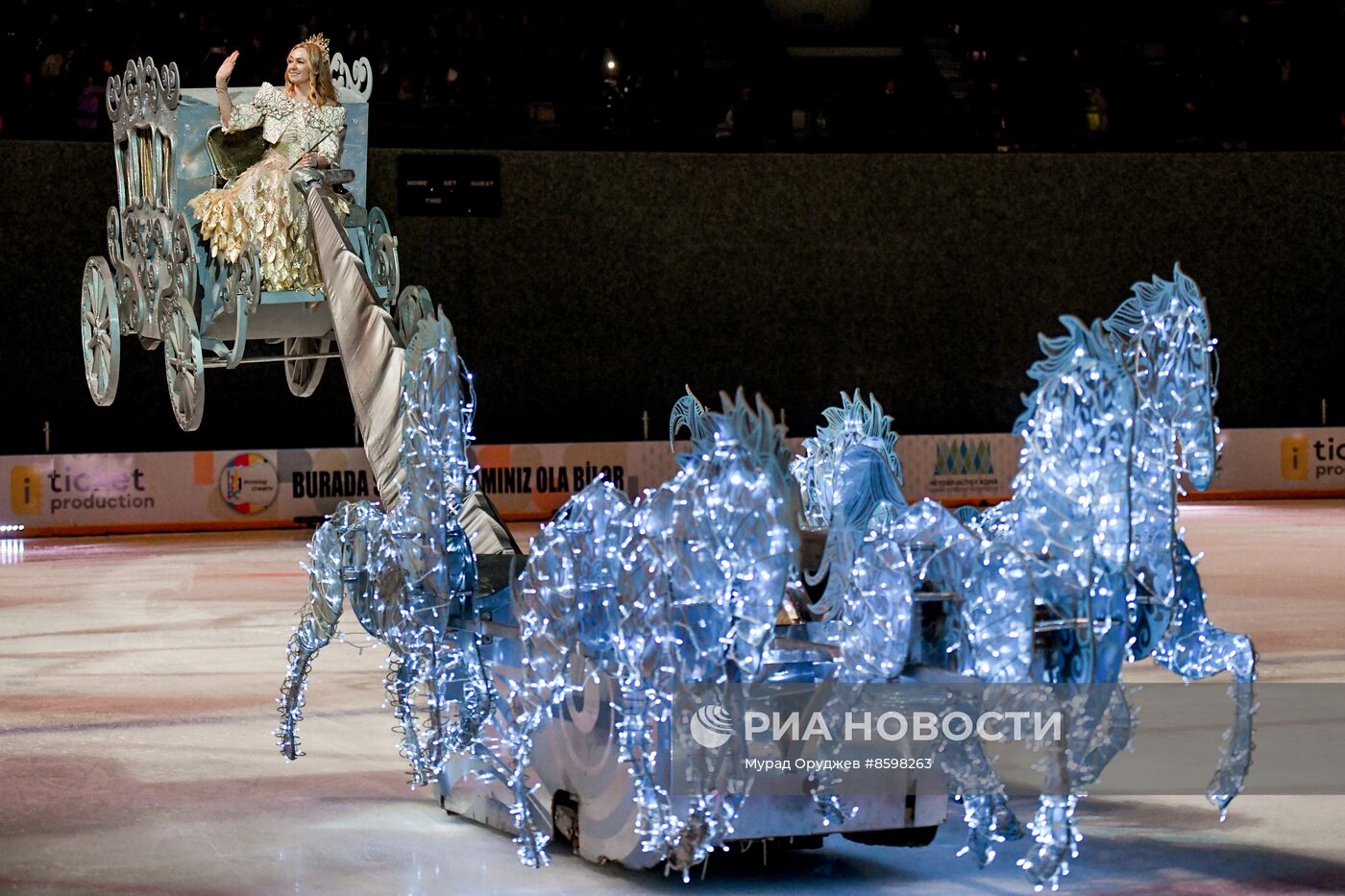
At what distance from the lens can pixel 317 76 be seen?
5.88 m

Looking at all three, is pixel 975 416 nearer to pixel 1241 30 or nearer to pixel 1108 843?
pixel 1241 30

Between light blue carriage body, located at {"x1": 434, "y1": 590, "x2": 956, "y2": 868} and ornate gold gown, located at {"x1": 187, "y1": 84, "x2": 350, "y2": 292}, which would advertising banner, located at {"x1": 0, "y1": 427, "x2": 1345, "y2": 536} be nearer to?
ornate gold gown, located at {"x1": 187, "y1": 84, "x2": 350, "y2": 292}

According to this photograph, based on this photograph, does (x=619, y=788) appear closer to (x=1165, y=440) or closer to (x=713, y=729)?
(x=713, y=729)

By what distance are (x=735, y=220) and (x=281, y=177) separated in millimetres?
13276

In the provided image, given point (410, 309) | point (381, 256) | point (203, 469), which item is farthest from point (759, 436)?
point (203, 469)

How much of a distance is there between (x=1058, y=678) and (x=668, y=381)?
14.6m

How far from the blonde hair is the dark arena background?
28.5 feet

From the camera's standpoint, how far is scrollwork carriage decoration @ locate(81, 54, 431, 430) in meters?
5.75

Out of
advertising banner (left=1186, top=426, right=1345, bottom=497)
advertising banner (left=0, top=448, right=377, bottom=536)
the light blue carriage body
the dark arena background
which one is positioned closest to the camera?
the light blue carriage body

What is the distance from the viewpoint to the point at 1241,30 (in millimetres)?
19969

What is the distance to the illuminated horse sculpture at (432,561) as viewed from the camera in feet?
16.6

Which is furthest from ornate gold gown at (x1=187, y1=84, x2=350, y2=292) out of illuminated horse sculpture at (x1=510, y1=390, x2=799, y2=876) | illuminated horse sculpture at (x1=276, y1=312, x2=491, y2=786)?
illuminated horse sculpture at (x1=510, y1=390, x2=799, y2=876)

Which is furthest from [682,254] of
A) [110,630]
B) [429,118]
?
[110,630]

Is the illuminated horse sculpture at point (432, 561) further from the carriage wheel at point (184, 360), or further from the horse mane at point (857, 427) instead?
the horse mane at point (857, 427)
